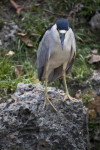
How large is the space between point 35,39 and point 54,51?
2436mm

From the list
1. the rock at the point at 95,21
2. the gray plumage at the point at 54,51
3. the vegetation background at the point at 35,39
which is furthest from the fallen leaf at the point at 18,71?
the rock at the point at 95,21

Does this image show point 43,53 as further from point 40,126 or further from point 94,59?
point 94,59

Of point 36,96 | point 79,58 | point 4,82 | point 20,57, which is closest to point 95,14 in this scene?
point 79,58

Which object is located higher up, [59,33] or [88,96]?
[59,33]

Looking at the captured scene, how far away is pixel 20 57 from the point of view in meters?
5.32

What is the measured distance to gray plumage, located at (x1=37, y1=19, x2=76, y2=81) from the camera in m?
3.25

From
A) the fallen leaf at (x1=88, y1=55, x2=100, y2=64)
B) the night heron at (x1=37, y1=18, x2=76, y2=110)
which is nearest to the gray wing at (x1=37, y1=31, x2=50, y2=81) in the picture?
the night heron at (x1=37, y1=18, x2=76, y2=110)

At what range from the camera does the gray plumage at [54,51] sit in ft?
10.7

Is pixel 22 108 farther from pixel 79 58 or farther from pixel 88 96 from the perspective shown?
pixel 79 58

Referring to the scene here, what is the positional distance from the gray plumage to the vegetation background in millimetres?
1015

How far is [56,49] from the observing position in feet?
10.7

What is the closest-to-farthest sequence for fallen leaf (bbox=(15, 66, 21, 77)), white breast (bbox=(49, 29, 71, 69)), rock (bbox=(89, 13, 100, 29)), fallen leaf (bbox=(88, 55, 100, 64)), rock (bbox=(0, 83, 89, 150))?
rock (bbox=(0, 83, 89, 150)) → white breast (bbox=(49, 29, 71, 69)) → fallen leaf (bbox=(15, 66, 21, 77)) → fallen leaf (bbox=(88, 55, 100, 64)) → rock (bbox=(89, 13, 100, 29))

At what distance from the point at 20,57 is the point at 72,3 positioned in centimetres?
195

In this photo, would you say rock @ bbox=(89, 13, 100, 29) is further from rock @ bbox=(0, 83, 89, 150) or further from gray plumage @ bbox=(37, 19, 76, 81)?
rock @ bbox=(0, 83, 89, 150)
